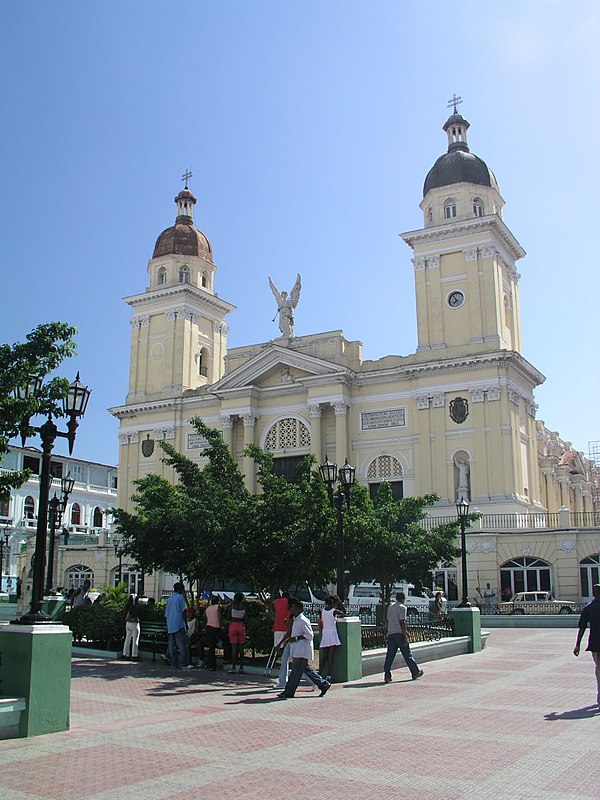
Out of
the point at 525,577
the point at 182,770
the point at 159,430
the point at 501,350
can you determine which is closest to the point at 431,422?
the point at 501,350

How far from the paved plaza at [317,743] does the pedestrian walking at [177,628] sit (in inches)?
52.7

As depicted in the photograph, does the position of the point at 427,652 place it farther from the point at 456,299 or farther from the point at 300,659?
the point at 456,299

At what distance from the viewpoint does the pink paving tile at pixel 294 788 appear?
7.64m

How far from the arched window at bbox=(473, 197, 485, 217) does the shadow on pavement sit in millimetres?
39810

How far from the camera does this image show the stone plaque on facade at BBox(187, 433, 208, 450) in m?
52.9

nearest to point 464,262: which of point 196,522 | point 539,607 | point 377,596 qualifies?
point 377,596

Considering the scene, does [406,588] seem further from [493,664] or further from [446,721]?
[446,721]

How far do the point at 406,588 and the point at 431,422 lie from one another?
12152 mm

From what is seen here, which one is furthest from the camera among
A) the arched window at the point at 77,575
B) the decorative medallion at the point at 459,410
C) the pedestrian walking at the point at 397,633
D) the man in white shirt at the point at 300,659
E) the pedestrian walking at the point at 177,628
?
the arched window at the point at 77,575

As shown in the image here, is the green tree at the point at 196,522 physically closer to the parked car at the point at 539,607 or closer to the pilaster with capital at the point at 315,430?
the parked car at the point at 539,607

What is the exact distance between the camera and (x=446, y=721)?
11531 millimetres

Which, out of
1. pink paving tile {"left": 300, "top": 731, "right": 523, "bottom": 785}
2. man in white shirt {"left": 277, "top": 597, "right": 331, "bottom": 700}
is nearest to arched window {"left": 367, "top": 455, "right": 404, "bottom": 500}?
man in white shirt {"left": 277, "top": 597, "right": 331, "bottom": 700}

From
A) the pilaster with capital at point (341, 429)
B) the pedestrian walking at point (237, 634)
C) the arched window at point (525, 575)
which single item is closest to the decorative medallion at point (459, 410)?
the pilaster with capital at point (341, 429)

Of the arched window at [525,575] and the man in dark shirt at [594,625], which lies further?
the arched window at [525,575]
